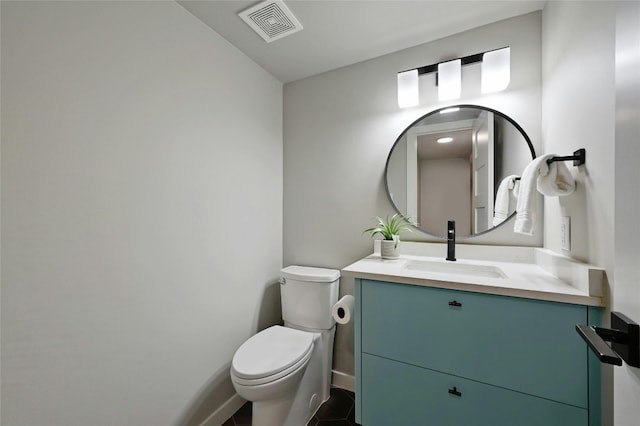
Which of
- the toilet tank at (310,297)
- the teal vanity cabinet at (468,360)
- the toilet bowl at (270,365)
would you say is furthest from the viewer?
the toilet tank at (310,297)

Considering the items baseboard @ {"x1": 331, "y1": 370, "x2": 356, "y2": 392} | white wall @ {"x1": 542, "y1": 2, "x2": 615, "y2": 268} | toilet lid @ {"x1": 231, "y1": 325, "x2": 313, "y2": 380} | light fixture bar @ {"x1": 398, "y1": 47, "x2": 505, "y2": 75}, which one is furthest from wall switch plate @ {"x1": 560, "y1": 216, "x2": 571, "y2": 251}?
baseboard @ {"x1": 331, "y1": 370, "x2": 356, "y2": 392}

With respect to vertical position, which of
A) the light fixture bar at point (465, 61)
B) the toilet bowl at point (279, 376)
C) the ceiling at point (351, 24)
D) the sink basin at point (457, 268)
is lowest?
the toilet bowl at point (279, 376)

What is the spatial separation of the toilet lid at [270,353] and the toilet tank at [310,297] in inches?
6.0

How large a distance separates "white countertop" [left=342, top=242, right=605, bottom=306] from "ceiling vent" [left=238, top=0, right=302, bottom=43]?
1397 millimetres

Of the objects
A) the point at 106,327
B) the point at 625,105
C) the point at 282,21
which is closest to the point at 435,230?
the point at 625,105

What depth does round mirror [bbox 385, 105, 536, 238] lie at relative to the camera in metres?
1.43

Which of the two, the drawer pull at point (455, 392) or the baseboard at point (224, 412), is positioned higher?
the drawer pull at point (455, 392)

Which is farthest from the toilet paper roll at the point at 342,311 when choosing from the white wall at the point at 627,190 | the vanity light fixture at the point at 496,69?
the vanity light fixture at the point at 496,69

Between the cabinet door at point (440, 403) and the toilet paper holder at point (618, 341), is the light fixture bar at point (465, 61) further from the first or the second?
the cabinet door at point (440, 403)

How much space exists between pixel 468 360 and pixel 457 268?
19.2 inches

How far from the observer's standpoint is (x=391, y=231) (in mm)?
1581

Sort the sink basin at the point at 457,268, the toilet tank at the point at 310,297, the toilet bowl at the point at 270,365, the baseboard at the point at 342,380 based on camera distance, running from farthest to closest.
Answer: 1. the baseboard at the point at 342,380
2. the toilet tank at the point at 310,297
3. the sink basin at the point at 457,268
4. the toilet bowl at the point at 270,365

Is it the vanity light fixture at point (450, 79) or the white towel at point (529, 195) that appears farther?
the vanity light fixture at point (450, 79)

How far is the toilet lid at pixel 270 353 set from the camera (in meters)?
1.20
